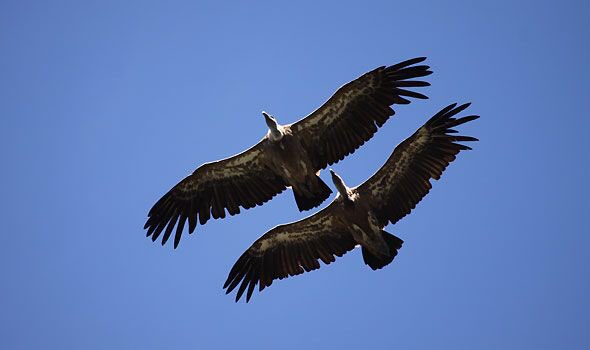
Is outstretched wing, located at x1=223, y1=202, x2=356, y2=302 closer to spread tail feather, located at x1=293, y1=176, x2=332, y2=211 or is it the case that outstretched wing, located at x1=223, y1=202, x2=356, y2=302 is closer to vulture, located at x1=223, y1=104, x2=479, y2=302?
vulture, located at x1=223, y1=104, x2=479, y2=302

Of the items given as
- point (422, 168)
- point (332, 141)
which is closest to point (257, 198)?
point (332, 141)

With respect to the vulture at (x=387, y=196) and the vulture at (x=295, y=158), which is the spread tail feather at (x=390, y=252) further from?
the vulture at (x=295, y=158)

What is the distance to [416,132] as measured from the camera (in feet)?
66.7

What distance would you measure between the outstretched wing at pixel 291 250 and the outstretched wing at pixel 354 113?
49.6 inches

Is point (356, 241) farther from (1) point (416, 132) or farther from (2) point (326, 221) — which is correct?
(1) point (416, 132)

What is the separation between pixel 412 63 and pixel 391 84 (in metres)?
0.55

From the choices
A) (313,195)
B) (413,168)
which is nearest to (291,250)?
(313,195)

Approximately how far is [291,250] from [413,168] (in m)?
2.89

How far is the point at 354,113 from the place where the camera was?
66.7 feet

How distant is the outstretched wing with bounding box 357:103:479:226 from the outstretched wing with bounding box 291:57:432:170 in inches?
27.1

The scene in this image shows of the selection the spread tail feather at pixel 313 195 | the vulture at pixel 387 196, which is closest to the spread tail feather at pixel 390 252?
the vulture at pixel 387 196

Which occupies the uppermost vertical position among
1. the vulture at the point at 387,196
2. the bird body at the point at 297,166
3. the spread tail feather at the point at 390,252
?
the bird body at the point at 297,166

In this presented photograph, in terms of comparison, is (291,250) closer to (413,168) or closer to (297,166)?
(297,166)

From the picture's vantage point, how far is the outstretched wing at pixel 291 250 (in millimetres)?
21031
